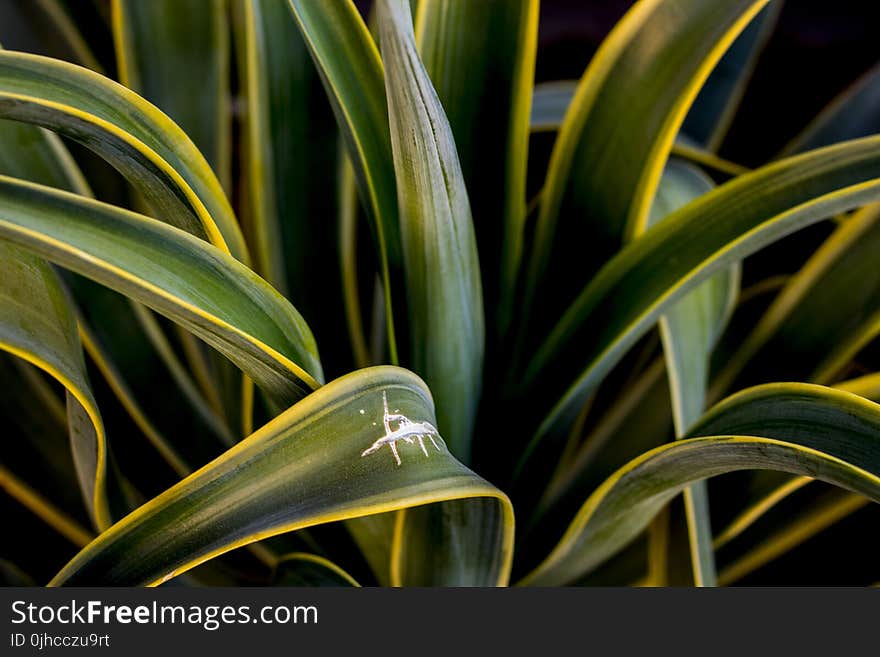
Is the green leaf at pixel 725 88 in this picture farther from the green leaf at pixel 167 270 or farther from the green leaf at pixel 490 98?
the green leaf at pixel 167 270

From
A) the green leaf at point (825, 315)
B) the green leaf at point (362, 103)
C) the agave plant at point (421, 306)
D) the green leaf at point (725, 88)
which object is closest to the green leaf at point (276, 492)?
the agave plant at point (421, 306)

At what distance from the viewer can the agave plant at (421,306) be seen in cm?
25

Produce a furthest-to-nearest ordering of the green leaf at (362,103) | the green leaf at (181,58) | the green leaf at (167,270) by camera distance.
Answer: the green leaf at (181,58) → the green leaf at (362,103) → the green leaf at (167,270)

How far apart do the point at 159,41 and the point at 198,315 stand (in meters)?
0.27

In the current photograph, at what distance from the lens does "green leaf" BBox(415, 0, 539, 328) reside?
1.15 ft

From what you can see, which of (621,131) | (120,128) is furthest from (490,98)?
(120,128)

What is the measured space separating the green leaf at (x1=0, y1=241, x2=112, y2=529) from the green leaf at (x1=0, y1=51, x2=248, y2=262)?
0.16ft

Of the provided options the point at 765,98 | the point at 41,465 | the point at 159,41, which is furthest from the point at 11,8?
the point at 765,98

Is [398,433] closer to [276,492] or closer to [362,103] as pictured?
[276,492]

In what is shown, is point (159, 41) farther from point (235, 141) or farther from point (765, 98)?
point (765, 98)

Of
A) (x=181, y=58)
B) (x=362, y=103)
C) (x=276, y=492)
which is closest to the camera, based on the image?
(x=276, y=492)

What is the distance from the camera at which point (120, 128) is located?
263 millimetres

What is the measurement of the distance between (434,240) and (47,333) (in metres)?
0.14

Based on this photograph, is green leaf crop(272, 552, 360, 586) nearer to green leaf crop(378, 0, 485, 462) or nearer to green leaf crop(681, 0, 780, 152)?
green leaf crop(378, 0, 485, 462)
